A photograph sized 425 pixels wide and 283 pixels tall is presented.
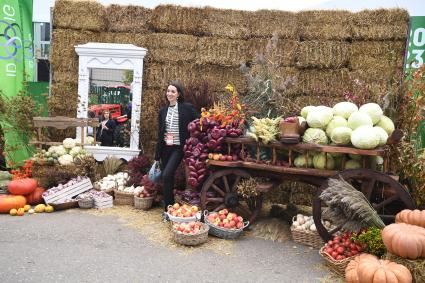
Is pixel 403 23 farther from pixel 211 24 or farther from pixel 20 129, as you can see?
pixel 20 129

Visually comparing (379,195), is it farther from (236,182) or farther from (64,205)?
(64,205)

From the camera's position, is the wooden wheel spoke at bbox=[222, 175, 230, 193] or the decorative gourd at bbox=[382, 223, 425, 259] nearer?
the decorative gourd at bbox=[382, 223, 425, 259]

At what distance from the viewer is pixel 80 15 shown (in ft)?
27.0

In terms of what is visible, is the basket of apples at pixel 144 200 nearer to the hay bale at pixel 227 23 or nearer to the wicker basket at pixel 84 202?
the wicker basket at pixel 84 202

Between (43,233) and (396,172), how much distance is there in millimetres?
4819

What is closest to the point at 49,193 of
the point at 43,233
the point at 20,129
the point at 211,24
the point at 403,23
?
the point at 43,233

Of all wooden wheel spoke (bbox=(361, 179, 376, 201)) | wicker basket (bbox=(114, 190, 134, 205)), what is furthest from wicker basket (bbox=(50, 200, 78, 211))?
wooden wheel spoke (bbox=(361, 179, 376, 201))

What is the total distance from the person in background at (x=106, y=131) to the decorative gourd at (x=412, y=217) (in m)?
5.63

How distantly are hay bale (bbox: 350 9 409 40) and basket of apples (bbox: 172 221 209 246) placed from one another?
4657 mm

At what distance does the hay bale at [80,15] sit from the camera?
26.9 feet

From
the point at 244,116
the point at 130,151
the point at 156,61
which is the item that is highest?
the point at 156,61

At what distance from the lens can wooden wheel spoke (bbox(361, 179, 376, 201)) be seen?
15.9 feet

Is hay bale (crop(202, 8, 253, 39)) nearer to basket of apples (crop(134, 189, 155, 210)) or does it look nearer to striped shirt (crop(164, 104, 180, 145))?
striped shirt (crop(164, 104, 180, 145))

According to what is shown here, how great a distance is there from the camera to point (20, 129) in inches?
327
